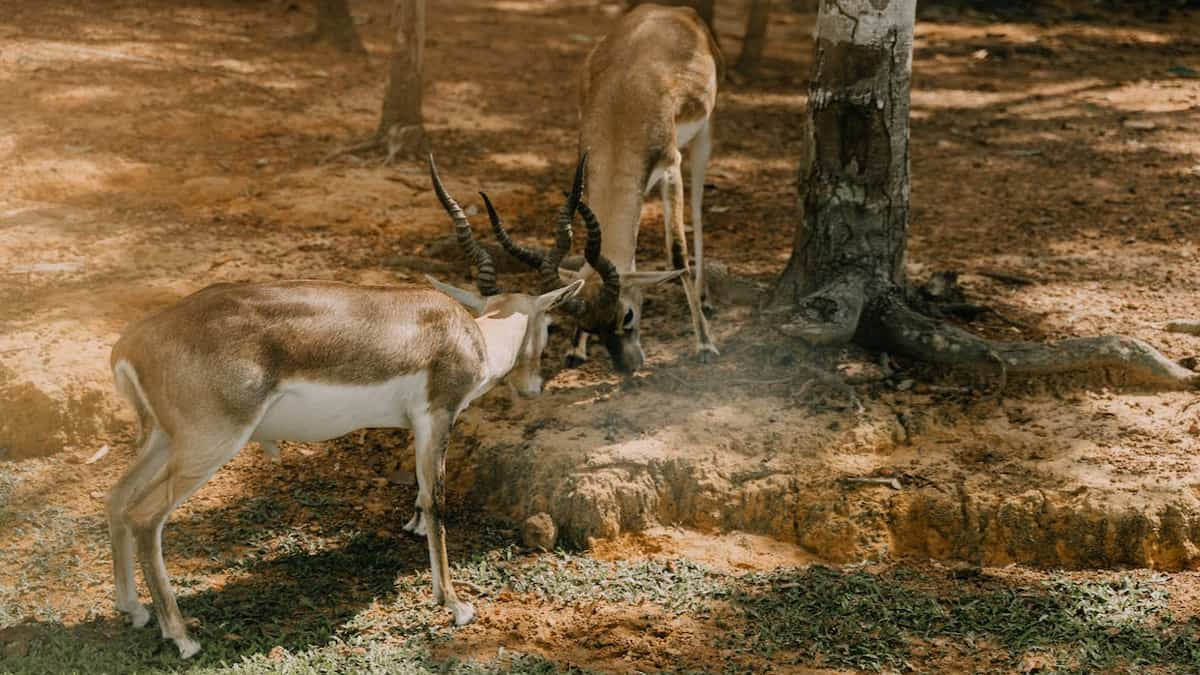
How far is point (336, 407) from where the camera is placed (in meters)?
5.27

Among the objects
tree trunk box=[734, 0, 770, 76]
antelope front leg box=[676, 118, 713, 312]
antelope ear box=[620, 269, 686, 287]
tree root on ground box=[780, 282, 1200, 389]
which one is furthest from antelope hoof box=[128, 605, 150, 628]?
tree trunk box=[734, 0, 770, 76]

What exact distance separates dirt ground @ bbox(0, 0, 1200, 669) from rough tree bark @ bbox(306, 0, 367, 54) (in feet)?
1.01

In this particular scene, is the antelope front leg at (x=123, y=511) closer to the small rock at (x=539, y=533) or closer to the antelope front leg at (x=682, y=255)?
the small rock at (x=539, y=533)

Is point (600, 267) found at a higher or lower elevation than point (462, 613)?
higher

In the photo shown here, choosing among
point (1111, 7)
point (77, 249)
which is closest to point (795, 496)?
point (77, 249)

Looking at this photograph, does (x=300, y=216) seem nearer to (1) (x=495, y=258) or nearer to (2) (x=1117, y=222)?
(1) (x=495, y=258)

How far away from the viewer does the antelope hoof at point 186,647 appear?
16.6 feet

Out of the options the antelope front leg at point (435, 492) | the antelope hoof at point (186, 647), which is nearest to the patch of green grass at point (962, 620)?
the antelope front leg at point (435, 492)

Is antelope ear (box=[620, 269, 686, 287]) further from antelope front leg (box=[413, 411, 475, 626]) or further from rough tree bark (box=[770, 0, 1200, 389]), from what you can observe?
antelope front leg (box=[413, 411, 475, 626])

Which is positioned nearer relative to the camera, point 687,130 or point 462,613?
point 462,613

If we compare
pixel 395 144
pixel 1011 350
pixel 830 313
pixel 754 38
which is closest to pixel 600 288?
pixel 830 313

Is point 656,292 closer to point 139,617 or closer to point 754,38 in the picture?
point 139,617

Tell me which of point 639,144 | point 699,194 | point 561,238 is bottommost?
point 699,194

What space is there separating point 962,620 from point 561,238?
263cm
